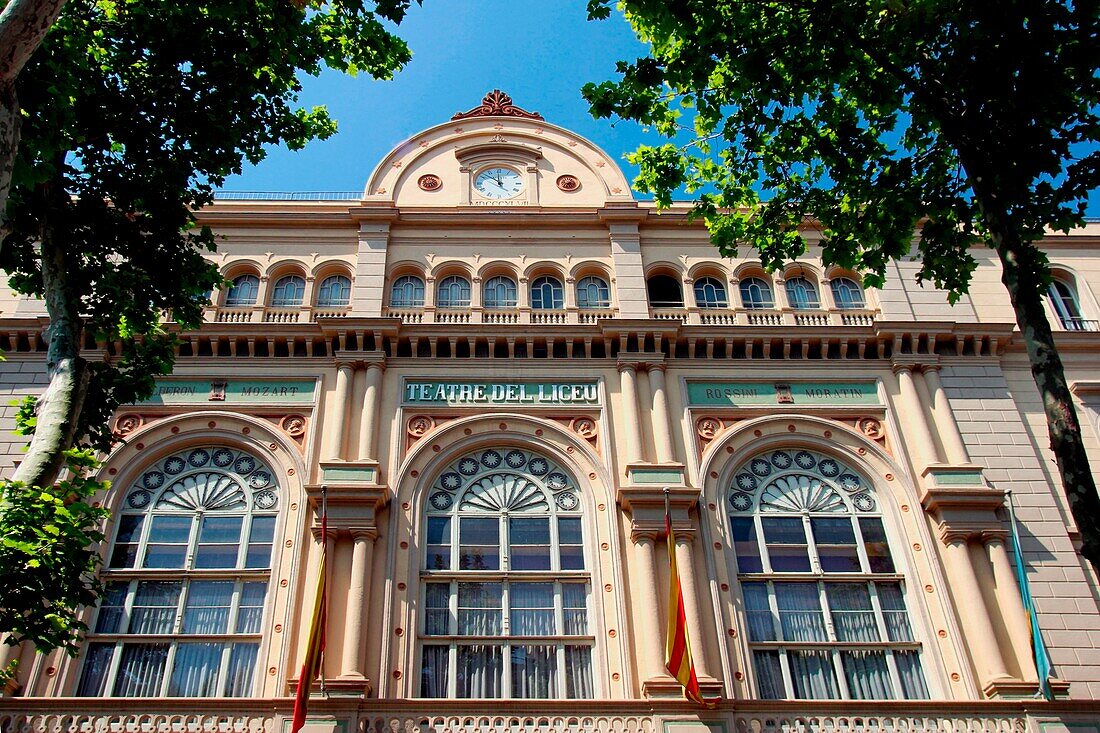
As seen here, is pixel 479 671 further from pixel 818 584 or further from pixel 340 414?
pixel 818 584

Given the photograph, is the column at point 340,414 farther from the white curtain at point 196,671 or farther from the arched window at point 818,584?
the arched window at point 818,584

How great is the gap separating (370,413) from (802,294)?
10.7 metres

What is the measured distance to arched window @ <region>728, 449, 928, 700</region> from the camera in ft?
55.3

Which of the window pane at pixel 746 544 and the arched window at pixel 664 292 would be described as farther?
the arched window at pixel 664 292

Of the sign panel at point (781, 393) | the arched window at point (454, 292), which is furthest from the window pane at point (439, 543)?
the arched window at point (454, 292)

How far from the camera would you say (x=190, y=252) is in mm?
15039

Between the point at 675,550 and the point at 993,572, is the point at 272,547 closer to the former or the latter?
the point at 675,550

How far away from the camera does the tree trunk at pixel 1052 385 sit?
33.8ft

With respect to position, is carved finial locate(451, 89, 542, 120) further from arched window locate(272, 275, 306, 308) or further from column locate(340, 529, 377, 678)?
column locate(340, 529, 377, 678)

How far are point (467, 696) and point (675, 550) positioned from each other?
14.6 ft

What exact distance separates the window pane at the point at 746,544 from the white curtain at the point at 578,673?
3385 mm

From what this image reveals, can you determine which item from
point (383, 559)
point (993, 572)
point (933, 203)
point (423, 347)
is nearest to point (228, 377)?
point (423, 347)

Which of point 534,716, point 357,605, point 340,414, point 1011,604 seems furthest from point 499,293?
point 1011,604

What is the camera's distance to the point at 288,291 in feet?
75.0
